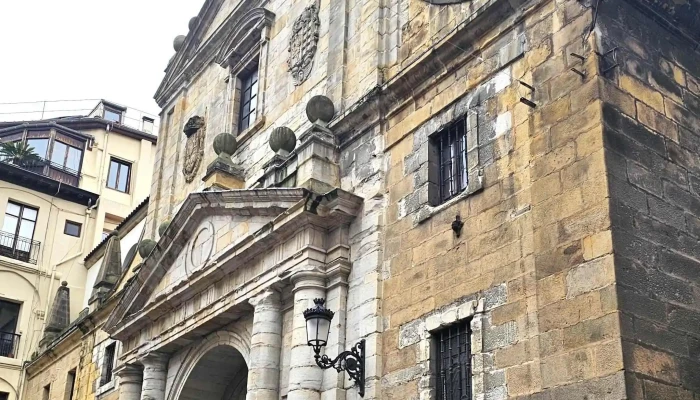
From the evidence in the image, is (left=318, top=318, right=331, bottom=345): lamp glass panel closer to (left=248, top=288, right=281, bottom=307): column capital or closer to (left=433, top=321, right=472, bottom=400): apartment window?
(left=433, top=321, right=472, bottom=400): apartment window

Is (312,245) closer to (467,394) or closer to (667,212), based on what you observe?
(467,394)

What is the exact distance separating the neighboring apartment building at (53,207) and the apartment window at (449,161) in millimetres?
17038

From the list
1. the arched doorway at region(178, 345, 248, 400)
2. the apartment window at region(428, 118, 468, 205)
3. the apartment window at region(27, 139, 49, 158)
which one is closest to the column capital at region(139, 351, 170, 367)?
the arched doorway at region(178, 345, 248, 400)

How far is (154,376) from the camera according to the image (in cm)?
1534

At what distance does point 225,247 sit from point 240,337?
1.37m

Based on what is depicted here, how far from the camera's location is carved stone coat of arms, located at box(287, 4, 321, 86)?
1516cm

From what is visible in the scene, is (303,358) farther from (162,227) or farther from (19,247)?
(19,247)

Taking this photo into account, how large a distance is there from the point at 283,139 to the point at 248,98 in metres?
3.61

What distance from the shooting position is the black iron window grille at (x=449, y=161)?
10742 mm

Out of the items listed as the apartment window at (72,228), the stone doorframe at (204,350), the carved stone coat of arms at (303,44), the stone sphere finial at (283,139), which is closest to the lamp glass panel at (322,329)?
the stone doorframe at (204,350)

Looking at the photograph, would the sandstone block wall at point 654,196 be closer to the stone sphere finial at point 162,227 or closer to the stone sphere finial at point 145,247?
the stone sphere finial at point 162,227

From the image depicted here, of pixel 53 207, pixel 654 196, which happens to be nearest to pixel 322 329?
pixel 654 196

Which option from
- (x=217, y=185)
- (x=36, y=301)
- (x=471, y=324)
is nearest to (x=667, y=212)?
(x=471, y=324)

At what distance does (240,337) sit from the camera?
1352cm
